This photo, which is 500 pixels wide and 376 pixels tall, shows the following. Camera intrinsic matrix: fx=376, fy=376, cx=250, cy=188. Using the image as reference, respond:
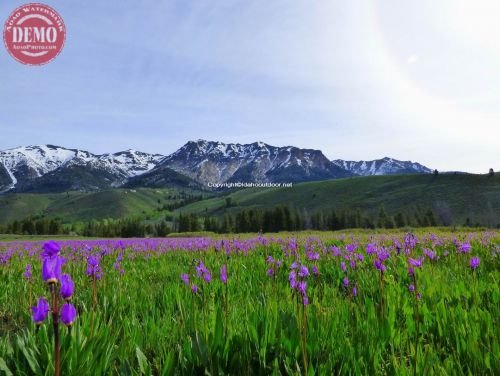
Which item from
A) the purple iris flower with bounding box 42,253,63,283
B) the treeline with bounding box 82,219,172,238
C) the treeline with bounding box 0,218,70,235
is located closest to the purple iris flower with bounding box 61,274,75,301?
the purple iris flower with bounding box 42,253,63,283

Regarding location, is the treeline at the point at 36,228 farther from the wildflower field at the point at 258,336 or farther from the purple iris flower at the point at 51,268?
the purple iris flower at the point at 51,268

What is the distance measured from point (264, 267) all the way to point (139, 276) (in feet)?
7.52

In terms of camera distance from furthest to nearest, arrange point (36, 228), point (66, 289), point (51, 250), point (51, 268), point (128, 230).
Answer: point (128, 230) → point (36, 228) → point (66, 289) → point (51, 250) → point (51, 268)

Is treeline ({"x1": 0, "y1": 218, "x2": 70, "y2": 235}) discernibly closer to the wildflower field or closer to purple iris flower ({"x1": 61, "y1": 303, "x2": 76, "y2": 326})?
the wildflower field

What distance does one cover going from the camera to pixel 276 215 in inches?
4766

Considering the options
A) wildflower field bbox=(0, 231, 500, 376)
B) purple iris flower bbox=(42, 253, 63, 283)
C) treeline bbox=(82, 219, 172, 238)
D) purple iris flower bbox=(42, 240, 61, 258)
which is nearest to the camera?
purple iris flower bbox=(42, 253, 63, 283)

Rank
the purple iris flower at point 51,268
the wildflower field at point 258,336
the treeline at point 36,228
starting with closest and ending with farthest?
the purple iris flower at point 51,268, the wildflower field at point 258,336, the treeline at point 36,228

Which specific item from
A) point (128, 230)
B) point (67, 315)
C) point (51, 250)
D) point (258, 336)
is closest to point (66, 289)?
point (67, 315)

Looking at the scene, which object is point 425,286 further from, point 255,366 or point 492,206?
point 492,206

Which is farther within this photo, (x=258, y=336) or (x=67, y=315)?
(x=258, y=336)

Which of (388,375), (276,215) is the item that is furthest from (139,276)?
(276,215)

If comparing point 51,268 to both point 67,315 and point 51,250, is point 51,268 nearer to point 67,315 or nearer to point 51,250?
point 51,250

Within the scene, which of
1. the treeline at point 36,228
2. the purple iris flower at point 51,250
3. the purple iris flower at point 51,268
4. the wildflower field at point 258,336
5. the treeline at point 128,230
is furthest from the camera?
the treeline at point 128,230

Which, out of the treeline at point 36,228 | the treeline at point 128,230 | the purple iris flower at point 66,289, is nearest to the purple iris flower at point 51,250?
the purple iris flower at point 66,289
